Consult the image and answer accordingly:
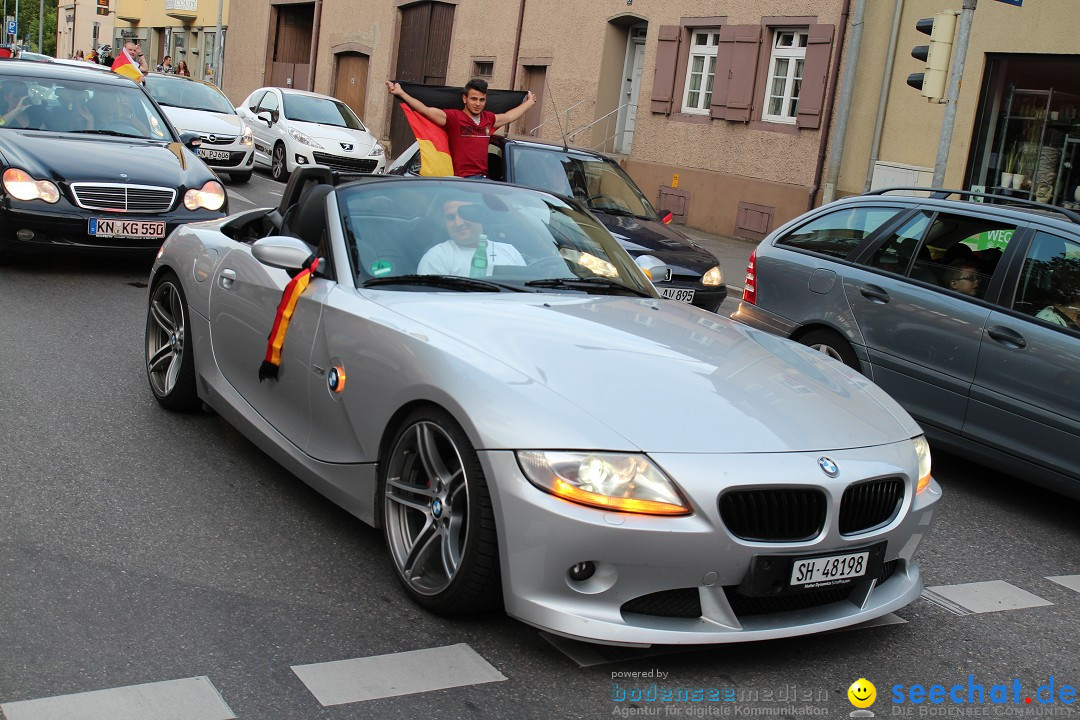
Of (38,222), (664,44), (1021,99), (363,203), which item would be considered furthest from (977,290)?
(664,44)

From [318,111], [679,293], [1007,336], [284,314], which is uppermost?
[318,111]

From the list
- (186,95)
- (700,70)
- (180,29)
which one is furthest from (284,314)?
(180,29)

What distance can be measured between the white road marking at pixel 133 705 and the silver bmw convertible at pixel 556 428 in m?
0.83

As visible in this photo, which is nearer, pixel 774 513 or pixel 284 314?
pixel 774 513

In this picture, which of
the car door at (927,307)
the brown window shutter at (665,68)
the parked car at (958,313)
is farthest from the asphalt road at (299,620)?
the brown window shutter at (665,68)

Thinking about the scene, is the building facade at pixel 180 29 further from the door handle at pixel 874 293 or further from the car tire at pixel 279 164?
the door handle at pixel 874 293

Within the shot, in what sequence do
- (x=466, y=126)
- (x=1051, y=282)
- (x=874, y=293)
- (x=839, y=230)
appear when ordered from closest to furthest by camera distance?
1. (x=1051, y=282)
2. (x=874, y=293)
3. (x=839, y=230)
4. (x=466, y=126)

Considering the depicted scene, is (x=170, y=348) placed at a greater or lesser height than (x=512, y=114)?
lesser

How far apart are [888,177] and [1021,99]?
216cm

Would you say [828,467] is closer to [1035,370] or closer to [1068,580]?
[1068,580]

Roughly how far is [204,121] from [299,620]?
1664 centimetres

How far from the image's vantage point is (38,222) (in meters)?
9.45

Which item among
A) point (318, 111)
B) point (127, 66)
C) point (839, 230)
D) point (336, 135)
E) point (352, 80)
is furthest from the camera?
point (352, 80)

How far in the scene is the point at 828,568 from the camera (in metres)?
3.63
